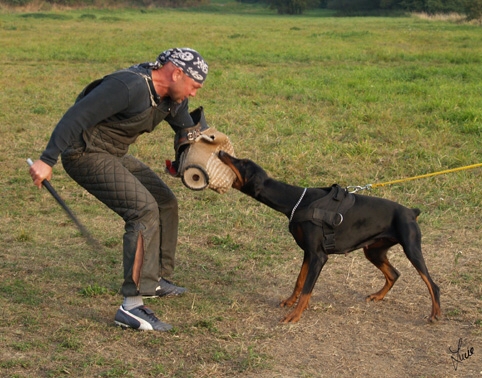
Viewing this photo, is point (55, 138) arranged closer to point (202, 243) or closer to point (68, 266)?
point (68, 266)

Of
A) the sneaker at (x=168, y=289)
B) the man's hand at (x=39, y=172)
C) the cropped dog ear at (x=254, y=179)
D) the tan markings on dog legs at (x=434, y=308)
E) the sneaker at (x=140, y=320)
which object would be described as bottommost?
the sneaker at (x=168, y=289)

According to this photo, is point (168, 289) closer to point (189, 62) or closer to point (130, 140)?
point (130, 140)

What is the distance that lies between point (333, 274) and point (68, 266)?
213 cm

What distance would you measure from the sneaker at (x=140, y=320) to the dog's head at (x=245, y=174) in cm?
105

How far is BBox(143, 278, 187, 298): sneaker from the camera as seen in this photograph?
17.5 feet

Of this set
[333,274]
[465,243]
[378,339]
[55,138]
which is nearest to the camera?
[55,138]

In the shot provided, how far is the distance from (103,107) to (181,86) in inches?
20.5

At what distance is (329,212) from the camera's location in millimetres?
4891

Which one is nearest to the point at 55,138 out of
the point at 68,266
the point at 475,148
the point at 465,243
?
the point at 68,266

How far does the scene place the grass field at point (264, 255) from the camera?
439cm

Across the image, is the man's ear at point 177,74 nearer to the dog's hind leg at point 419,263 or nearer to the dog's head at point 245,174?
the dog's head at point 245,174

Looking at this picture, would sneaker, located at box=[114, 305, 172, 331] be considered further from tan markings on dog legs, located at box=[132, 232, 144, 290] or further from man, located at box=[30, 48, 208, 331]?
tan markings on dog legs, located at box=[132, 232, 144, 290]

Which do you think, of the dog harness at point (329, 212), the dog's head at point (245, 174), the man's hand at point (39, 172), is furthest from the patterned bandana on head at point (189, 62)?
the dog harness at point (329, 212)

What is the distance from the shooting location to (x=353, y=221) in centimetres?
499
